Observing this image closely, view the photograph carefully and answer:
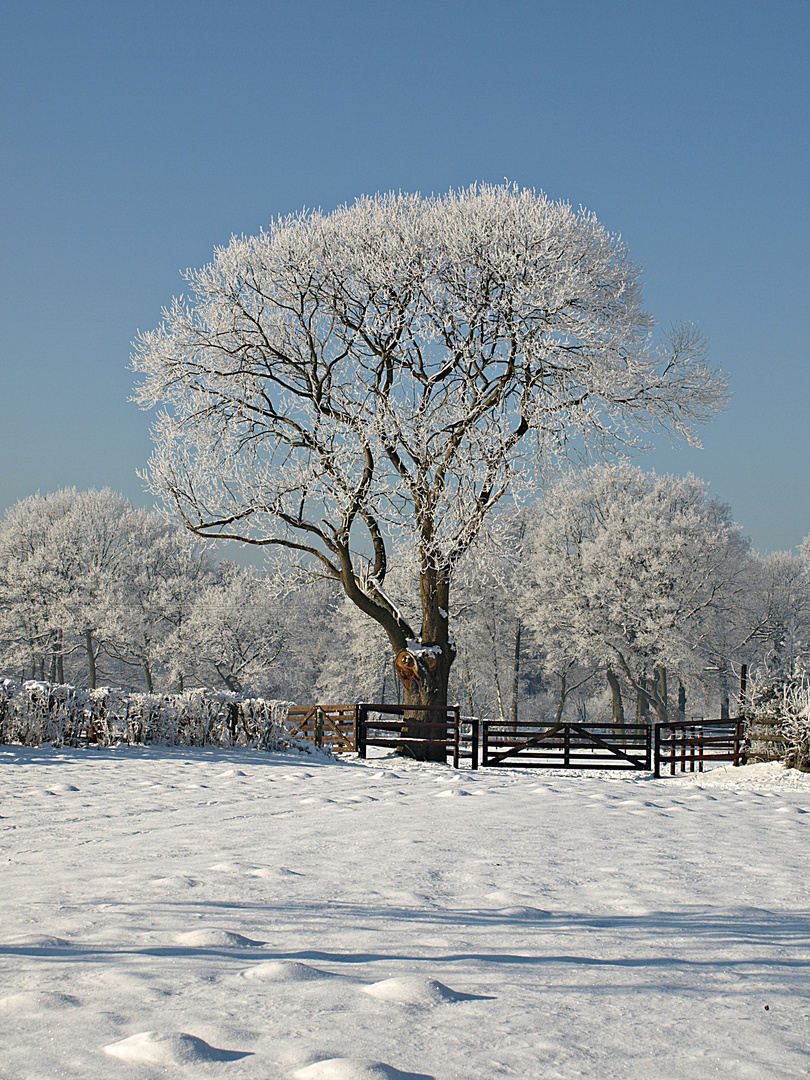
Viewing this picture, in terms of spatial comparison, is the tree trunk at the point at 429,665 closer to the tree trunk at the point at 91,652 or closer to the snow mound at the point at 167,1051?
the snow mound at the point at 167,1051

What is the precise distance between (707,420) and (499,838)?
13.2 meters

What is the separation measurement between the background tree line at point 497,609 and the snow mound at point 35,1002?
2762cm

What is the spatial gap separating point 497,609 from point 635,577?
798 centimetres

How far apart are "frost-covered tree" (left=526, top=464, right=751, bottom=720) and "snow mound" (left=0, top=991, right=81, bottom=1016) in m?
30.1

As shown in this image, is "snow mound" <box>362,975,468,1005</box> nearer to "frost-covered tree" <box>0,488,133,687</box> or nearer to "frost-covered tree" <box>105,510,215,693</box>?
"frost-covered tree" <box>105,510,215,693</box>

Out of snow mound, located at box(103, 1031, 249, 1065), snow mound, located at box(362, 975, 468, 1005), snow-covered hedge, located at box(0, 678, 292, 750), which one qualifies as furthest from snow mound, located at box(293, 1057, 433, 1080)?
snow-covered hedge, located at box(0, 678, 292, 750)

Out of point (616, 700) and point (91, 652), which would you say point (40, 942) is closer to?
point (616, 700)

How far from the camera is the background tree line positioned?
3306cm

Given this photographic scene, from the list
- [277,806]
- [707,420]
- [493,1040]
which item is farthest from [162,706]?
[493,1040]

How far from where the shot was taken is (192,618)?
128 ft

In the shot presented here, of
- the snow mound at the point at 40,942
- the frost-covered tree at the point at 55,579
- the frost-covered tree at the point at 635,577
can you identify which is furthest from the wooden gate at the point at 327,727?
the frost-covered tree at the point at 55,579

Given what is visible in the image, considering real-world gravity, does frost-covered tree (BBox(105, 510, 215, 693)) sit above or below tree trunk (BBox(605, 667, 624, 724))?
above

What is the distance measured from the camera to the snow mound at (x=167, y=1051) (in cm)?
232

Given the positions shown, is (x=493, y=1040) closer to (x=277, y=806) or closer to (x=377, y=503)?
(x=277, y=806)
